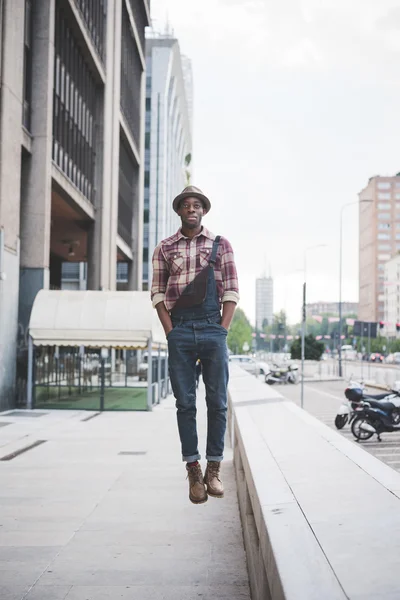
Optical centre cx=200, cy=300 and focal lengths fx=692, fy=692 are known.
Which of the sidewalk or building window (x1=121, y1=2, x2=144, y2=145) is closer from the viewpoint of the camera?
the sidewalk

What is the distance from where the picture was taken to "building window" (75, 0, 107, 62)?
28438 millimetres

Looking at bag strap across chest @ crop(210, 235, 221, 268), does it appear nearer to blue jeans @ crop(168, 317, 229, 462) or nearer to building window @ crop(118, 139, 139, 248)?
blue jeans @ crop(168, 317, 229, 462)

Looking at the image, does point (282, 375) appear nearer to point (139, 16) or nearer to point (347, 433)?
point (139, 16)

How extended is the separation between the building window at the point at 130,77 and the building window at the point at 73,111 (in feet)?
24.2

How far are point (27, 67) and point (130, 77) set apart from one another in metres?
21.2

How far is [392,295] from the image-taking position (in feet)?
465

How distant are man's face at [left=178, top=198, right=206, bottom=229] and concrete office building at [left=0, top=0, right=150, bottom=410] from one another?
46.5 feet

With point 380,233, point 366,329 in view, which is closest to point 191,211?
point 366,329

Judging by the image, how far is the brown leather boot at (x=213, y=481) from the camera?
4094 millimetres

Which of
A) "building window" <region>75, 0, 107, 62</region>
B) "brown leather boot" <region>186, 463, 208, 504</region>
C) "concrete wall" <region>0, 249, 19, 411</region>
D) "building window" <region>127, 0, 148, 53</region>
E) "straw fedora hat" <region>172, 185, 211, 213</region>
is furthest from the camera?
"building window" <region>127, 0, 148, 53</region>

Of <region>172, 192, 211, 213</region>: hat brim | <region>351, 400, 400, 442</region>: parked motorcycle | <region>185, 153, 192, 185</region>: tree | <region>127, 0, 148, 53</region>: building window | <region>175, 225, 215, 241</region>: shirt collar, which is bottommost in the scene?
<region>351, 400, 400, 442</region>: parked motorcycle

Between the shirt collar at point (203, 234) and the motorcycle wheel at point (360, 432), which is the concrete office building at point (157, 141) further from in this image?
the shirt collar at point (203, 234)

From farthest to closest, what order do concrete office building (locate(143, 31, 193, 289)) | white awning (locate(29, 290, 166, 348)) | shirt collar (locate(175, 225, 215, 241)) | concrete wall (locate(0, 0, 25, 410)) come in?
concrete office building (locate(143, 31, 193, 289)), white awning (locate(29, 290, 166, 348)), concrete wall (locate(0, 0, 25, 410)), shirt collar (locate(175, 225, 215, 241))

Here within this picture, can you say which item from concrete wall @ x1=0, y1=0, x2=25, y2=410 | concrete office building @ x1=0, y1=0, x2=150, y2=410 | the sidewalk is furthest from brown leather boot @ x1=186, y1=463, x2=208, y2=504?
concrete wall @ x1=0, y1=0, x2=25, y2=410
